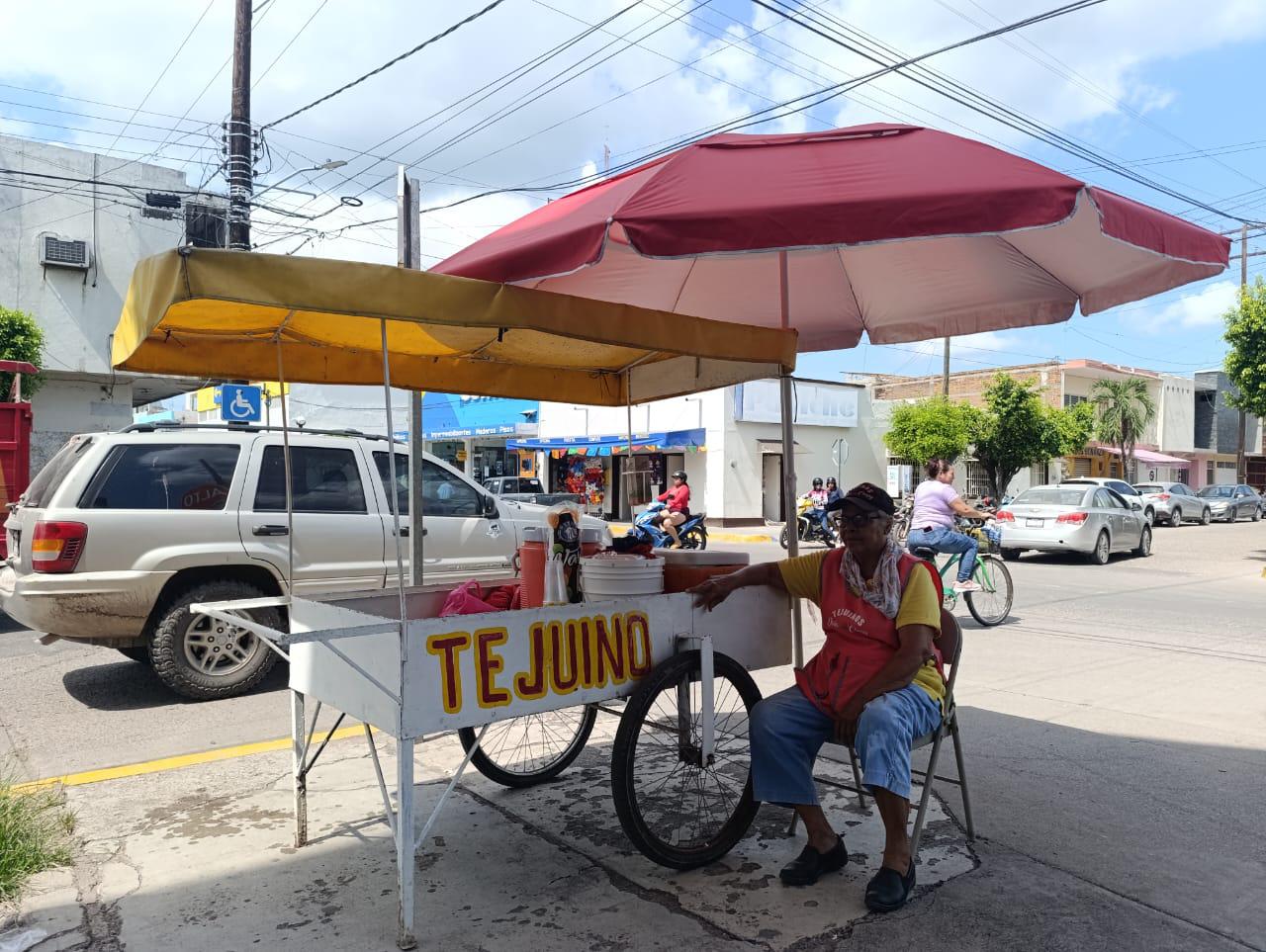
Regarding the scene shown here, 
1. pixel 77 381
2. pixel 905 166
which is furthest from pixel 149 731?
pixel 77 381

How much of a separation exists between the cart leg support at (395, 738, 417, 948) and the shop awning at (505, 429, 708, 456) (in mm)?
25737

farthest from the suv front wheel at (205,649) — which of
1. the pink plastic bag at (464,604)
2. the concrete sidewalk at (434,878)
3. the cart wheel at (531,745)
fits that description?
the pink plastic bag at (464,604)

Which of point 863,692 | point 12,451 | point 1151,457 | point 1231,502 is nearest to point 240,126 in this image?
point 12,451

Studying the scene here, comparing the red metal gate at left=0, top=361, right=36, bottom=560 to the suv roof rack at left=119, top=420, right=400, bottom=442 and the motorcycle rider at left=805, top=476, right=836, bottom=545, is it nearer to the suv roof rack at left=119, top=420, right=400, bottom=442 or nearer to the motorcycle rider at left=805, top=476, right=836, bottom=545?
the suv roof rack at left=119, top=420, right=400, bottom=442

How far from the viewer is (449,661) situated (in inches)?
124

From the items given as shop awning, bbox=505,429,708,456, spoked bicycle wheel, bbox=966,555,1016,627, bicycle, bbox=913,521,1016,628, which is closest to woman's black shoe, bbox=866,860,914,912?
bicycle, bbox=913,521,1016,628

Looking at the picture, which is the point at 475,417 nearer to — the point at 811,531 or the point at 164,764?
the point at 811,531

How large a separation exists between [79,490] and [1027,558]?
17.2 meters

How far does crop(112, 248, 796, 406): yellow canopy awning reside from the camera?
9.47ft

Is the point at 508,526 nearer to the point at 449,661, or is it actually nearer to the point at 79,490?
the point at 79,490

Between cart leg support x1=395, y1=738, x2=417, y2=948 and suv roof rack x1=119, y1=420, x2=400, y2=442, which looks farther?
suv roof rack x1=119, y1=420, x2=400, y2=442

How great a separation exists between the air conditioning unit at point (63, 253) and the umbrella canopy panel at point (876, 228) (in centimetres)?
2103

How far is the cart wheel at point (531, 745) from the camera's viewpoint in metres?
4.69

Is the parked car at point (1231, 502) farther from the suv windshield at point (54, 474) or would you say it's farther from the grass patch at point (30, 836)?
the grass patch at point (30, 836)
